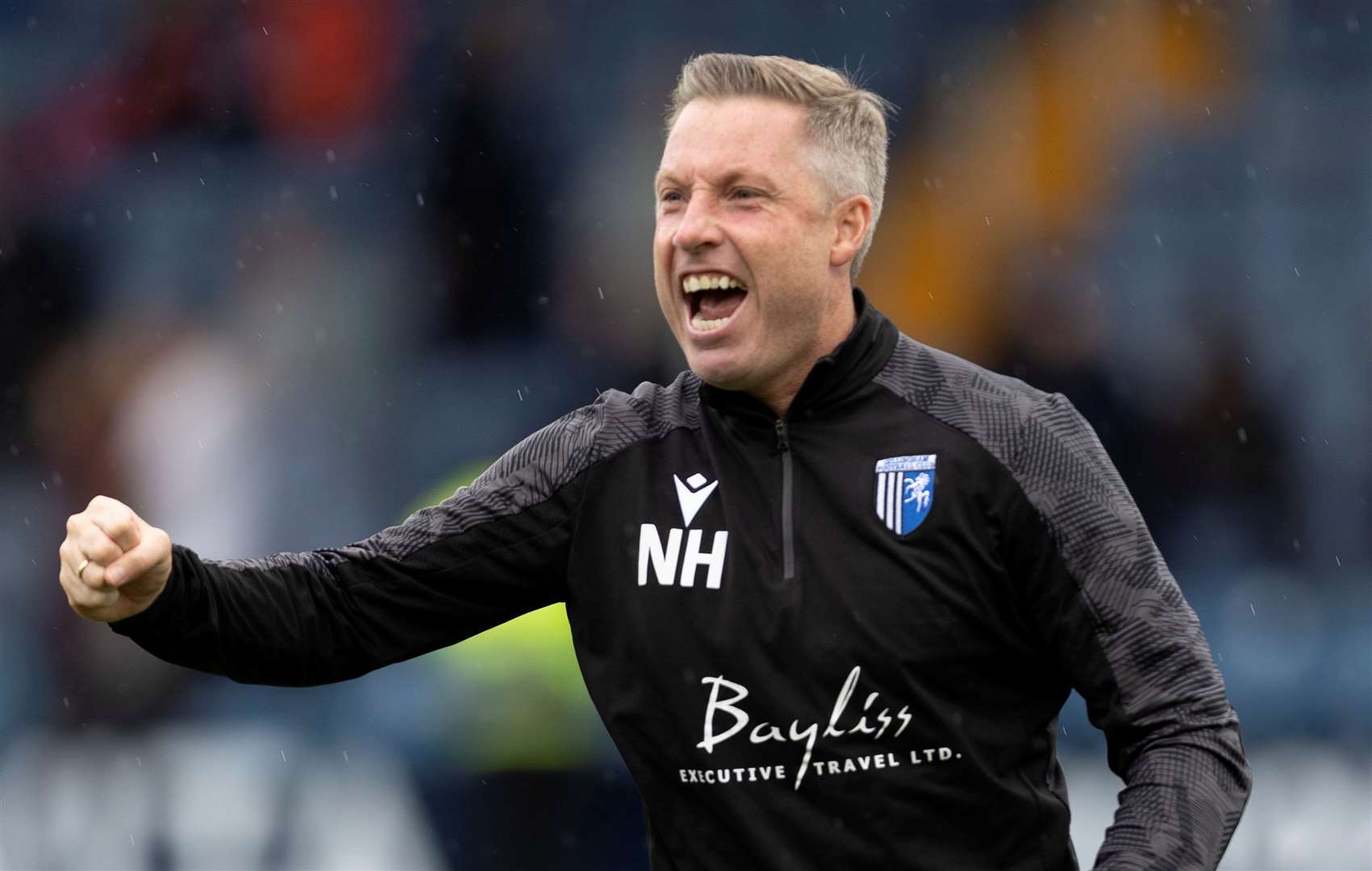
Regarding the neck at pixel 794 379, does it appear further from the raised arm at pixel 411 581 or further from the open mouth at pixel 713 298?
the raised arm at pixel 411 581

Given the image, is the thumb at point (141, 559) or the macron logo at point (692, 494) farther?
the macron logo at point (692, 494)

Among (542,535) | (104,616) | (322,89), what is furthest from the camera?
(322,89)

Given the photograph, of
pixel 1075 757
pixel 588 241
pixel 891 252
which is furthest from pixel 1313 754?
pixel 588 241

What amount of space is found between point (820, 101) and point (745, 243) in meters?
0.27

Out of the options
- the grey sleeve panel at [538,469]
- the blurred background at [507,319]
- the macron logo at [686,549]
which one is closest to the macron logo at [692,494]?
the macron logo at [686,549]

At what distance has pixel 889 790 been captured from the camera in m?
2.94

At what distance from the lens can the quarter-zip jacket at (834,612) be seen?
287cm

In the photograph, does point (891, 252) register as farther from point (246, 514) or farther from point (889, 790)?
point (889, 790)

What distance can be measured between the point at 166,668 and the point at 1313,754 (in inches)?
134

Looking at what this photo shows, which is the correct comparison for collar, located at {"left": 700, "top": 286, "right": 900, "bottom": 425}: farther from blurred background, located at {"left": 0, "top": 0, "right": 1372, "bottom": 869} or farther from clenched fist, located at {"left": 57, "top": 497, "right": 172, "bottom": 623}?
blurred background, located at {"left": 0, "top": 0, "right": 1372, "bottom": 869}

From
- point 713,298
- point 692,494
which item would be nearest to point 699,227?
point 713,298

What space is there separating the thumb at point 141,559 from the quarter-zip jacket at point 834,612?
0.40ft

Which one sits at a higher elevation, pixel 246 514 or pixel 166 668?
pixel 246 514

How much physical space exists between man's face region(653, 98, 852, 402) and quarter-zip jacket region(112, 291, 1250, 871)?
76mm
